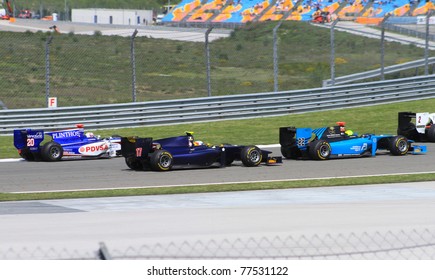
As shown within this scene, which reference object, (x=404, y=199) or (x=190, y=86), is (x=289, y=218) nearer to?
(x=404, y=199)

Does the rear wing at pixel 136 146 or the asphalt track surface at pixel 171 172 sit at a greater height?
the rear wing at pixel 136 146

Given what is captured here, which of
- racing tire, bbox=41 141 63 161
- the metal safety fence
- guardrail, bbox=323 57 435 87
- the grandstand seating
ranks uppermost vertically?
the grandstand seating

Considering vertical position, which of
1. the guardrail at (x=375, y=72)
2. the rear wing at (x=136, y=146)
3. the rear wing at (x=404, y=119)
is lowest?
the rear wing at (x=136, y=146)

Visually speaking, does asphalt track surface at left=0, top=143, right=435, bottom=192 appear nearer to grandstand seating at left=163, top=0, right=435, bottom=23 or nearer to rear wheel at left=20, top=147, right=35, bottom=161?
rear wheel at left=20, top=147, right=35, bottom=161

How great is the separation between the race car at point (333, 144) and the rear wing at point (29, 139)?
5.31 metres

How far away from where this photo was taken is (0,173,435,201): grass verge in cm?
1527

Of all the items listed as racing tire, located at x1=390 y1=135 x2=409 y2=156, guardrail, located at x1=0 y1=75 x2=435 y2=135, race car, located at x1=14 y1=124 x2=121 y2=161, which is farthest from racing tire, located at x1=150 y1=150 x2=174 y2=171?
guardrail, located at x1=0 y1=75 x2=435 y2=135

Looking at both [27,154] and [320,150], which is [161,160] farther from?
[27,154]

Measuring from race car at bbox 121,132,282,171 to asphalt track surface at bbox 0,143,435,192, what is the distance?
0.16m

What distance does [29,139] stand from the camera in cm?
2017

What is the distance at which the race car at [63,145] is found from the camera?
66.3 ft

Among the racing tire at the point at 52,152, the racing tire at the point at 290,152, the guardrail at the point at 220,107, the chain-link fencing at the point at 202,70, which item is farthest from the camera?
the chain-link fencing at the point at 202,70

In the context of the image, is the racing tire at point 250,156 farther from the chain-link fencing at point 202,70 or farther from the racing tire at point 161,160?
the chain-link fencing at point 202,70

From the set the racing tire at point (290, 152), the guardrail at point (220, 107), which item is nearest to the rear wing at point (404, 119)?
the racing tire at point (290, 152)
